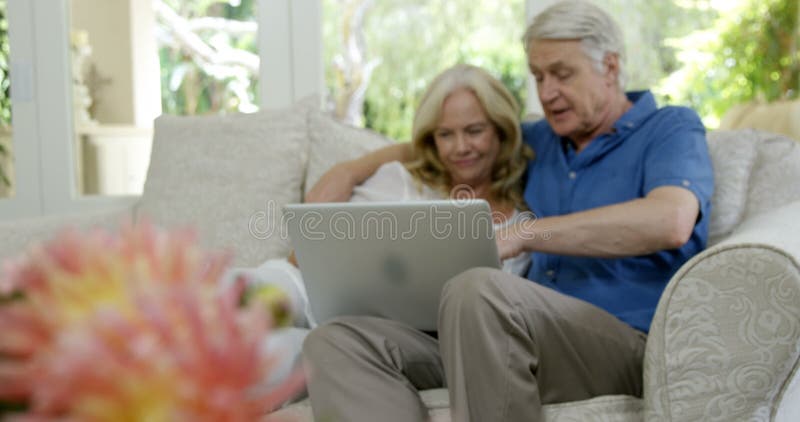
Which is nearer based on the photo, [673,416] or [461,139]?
[673,416]

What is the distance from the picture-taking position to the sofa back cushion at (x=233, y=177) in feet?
7.47

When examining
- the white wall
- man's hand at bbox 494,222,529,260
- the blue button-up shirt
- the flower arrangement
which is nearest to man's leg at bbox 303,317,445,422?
man's hand at bbox 494,222,529,260

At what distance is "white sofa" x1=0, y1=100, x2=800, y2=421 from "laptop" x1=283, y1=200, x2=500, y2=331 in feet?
0.65

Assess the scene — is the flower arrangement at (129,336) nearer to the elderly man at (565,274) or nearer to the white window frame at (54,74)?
the elderly man at (565,274)

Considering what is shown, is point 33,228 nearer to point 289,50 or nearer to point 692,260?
point 289,50

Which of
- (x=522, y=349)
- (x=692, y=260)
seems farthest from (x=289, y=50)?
(x=692, y=260)

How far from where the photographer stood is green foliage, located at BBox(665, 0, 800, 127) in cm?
289

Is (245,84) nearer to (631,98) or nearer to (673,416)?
(631,98)

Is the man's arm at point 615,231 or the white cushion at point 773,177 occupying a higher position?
the white cushion at point 773,177

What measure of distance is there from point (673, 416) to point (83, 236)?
1.25 m

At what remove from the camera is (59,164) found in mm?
2865

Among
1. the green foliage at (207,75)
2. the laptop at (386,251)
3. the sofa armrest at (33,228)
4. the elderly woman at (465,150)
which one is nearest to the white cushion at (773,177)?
the elderly woman at (465,150)

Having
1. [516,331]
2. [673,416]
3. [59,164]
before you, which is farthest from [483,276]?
[59,164]

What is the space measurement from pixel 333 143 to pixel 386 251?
38.7 inches
